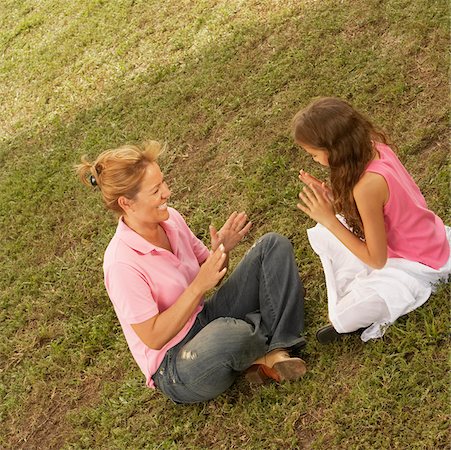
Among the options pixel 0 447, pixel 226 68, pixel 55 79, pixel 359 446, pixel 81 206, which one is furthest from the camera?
pixel 55 79

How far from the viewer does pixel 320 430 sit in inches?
126

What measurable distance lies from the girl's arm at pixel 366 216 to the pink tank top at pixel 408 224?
0.07m

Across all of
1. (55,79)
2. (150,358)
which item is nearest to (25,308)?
(150,358)

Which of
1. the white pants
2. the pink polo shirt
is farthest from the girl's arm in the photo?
the pink polo shirt

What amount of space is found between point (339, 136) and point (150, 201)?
0.95 m

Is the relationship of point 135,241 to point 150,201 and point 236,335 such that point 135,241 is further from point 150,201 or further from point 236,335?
point 236,335

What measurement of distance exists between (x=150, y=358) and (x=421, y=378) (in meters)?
1.30

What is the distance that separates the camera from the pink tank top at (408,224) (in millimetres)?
3188

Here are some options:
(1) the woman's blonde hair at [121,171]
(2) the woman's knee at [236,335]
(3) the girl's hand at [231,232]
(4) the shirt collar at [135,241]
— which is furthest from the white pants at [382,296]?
(1) the woman's blonde hair at [121,171]

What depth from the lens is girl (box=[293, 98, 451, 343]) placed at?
124 inches

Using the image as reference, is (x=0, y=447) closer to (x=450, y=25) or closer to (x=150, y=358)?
(x=150, y=358)

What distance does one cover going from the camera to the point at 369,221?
3150 mm

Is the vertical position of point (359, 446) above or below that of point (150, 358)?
below

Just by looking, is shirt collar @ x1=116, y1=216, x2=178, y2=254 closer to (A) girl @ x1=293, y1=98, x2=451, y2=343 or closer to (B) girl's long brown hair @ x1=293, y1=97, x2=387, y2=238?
(A) girl @ x1=293, y1=98, x2=451, y2=343
